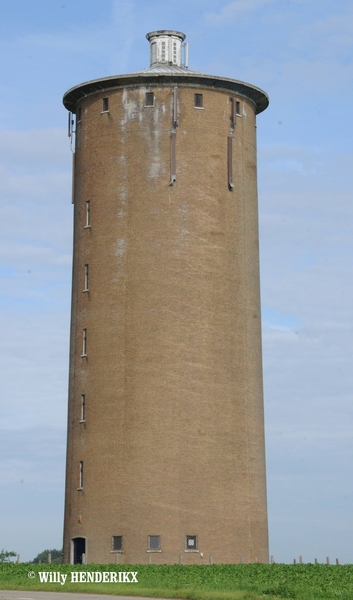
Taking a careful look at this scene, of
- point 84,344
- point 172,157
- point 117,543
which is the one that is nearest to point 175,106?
point 172,157

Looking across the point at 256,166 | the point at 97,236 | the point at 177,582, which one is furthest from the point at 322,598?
the point at 256,166

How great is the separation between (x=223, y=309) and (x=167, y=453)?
7.82m

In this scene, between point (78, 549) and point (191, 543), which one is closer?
point (191, 543)

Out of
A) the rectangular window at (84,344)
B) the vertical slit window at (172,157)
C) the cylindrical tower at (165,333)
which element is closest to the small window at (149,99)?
the cylindrical tower at (165,333)

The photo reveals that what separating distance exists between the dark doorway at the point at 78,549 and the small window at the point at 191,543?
5.47 m

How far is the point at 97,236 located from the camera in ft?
201

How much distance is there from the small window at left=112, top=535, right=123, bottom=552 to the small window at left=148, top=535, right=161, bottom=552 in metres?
1.45

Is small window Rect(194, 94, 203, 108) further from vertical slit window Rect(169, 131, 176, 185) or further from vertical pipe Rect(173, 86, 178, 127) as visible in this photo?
vertical slit window Rect(169, 131, 176, 185)

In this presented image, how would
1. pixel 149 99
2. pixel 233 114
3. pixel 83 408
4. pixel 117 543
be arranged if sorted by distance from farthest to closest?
pixel 233 114
pixel 149 99
pixel 83 408
pixel 117 543

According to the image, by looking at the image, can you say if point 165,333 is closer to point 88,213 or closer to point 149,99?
point 88,213

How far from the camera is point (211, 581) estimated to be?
4497 cm

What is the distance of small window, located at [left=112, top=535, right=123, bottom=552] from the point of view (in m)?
57.4

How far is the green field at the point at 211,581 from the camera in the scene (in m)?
38.2

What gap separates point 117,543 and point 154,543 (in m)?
1.92
